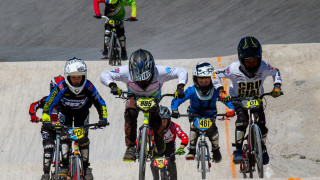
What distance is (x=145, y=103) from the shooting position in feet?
35.0

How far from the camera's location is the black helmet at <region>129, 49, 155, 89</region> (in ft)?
34.8

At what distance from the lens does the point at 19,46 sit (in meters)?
26.2

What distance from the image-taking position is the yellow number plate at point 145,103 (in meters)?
10.7

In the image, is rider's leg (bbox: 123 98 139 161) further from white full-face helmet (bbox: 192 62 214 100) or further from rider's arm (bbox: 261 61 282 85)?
rider's arm (bbox: 261 61 282 85)

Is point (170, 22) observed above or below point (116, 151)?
above

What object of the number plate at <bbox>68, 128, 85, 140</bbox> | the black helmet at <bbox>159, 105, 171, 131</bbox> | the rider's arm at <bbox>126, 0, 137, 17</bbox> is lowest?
the number plate at <bbox>68, 128, 85, 140</bbox>

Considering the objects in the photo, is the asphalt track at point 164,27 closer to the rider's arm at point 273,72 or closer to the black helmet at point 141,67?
the rider's arm at point 273,72

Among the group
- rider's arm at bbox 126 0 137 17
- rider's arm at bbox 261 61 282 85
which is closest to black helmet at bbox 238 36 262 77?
rider's arm at bbox 261 61 282 85

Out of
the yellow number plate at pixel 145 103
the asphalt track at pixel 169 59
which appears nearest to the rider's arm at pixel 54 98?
the yellow number plate at pixel 145 103

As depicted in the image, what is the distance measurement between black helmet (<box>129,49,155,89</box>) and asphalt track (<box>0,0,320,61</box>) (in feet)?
39.1

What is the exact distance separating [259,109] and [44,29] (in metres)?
17.2

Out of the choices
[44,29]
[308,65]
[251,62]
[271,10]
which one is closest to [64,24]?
[44,29]

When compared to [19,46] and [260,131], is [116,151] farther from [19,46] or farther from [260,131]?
[19,46]

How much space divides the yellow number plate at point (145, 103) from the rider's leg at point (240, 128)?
1384mm
